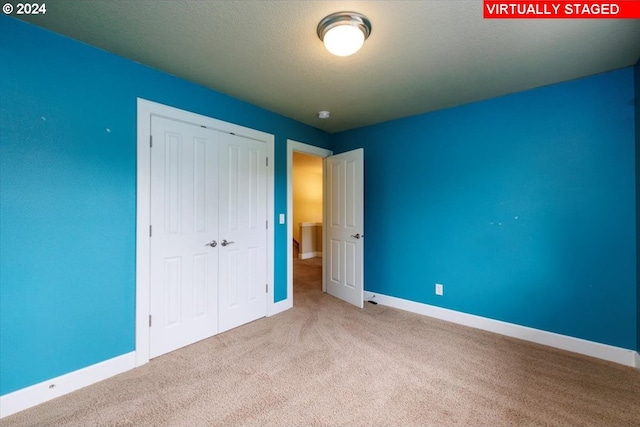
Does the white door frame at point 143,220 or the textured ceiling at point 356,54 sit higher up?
the textured ceiling at point 356,54

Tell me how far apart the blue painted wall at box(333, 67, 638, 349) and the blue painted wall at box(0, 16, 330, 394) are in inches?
115

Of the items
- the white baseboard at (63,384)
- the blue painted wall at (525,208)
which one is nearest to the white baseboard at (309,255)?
the blue painted wall at (525,208)

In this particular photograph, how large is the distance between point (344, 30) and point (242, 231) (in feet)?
6.94

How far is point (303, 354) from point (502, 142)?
9.40 ft

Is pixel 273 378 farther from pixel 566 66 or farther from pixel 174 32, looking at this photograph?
pixel 566 66

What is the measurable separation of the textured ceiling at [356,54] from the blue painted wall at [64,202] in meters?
0.22

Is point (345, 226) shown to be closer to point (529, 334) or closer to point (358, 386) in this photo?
point (358, 386)

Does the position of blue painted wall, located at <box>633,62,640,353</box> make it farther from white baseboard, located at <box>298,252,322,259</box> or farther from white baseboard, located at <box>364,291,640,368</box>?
white baseboard, located at <box>298,252,322,259</box>

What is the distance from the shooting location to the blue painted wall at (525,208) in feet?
7.39

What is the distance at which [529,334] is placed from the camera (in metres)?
2.57

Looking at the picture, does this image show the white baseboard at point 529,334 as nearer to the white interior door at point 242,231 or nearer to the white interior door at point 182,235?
the white interior door at point 242,231

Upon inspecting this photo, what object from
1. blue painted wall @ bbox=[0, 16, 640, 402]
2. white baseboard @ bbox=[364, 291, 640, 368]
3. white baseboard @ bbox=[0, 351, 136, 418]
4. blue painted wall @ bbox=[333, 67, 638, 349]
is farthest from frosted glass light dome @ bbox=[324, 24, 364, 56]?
white baseboard @ bbox=[364, 291, 640, 368]

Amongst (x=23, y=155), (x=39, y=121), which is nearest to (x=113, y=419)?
(x=23, y=155)

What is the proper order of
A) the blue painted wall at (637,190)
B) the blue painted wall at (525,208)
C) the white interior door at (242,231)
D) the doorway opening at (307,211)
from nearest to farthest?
1. the blue painted wall at (637,190)
2. the blue painted wall at (525,208)
3. the white interior door at (242,231)
4. the doorway opening at (307,211)
